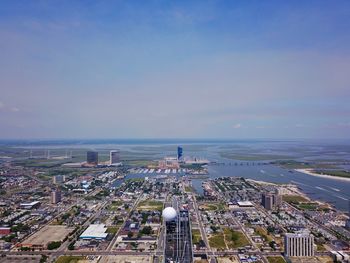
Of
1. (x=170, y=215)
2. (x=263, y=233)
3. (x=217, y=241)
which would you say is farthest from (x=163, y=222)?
(x=170, y=215)

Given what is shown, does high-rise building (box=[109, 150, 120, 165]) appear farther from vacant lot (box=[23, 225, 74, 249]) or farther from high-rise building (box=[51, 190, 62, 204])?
vacant lot (box=[23, 225, 74, 249])

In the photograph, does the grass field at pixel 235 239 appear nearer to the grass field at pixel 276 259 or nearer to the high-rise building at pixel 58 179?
the grass field at pixel 276 259

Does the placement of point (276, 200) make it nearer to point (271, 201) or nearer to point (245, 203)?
point (271, 201)

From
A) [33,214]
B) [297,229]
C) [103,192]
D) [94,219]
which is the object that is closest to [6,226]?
[33,214]

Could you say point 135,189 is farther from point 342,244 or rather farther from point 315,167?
point 315,167

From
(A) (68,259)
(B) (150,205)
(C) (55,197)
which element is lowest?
(A) (68,259)

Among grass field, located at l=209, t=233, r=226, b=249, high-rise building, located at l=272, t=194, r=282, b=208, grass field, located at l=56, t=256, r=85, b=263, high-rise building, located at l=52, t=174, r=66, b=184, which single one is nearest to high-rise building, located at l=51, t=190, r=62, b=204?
high-rise building, located at l=52, t=174, r=66, b=184
